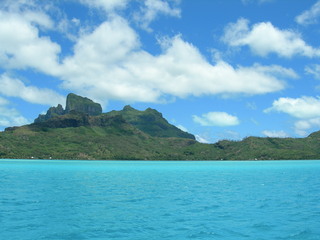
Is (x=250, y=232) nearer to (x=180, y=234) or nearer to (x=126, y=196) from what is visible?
(x=180, y=234)

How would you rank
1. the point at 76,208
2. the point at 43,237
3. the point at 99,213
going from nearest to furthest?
the point at 43,237 < the point at 99,213 < the point at 76,208

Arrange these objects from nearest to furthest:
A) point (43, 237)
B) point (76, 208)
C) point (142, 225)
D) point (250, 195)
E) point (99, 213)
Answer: point (43, 237) → point (142, 225) → point (99, 213) → point (76, 208) → point (250, 195)

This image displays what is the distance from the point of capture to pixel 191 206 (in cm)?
4538

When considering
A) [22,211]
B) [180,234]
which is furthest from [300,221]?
[22,211]

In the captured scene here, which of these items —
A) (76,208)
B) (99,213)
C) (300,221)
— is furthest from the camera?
(76,208)

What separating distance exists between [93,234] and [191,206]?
19.1m

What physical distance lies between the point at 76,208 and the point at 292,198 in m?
35.2

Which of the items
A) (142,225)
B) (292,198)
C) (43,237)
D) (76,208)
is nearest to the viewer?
(43,237)

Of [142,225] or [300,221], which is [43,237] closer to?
[142,225]

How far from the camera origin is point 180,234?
3005 cm

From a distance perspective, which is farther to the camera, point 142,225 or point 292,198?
point 292,198

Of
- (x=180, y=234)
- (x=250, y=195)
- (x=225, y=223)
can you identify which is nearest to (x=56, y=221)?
(x=180, y=234)

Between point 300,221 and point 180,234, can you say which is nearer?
point 180,234

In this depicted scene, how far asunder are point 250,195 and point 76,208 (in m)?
31.2
